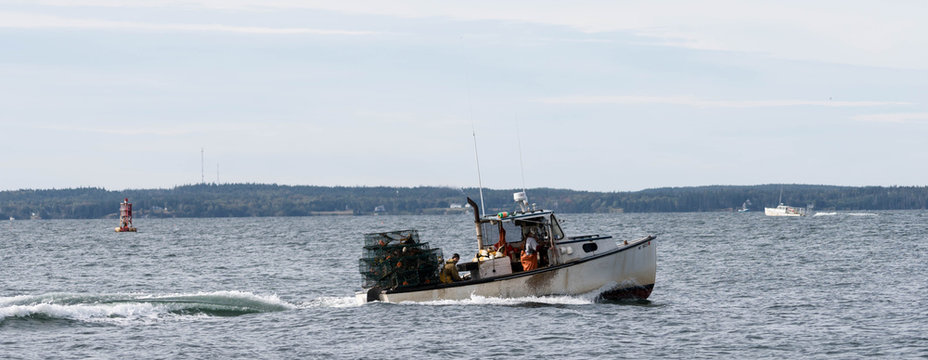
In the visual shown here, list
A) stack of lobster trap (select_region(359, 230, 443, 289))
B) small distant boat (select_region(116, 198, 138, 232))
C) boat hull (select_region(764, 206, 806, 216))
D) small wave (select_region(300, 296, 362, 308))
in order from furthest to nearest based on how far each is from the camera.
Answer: boat hull (select_region(764, 206, 806, 216)) → small distant boat (select_region(116, 198, 138, 232)) → small wave (select_region(300, 296, 362, 308)) → stack of lobster trap (select_region(359, 230, 443, 289))

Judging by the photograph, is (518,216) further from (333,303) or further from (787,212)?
→ (787,212)

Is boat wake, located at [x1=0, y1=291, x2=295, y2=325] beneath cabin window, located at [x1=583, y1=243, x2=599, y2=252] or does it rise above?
beneath

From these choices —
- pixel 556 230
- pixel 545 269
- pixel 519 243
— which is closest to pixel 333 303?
pixel 519 243

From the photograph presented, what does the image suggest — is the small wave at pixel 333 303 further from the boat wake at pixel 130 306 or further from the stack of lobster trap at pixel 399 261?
the stack of lobster trap at pixel 399 261

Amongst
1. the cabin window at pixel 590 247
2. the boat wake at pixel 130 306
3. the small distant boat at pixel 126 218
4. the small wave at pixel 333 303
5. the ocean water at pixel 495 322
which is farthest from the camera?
the small distant boat at pixel 126 218

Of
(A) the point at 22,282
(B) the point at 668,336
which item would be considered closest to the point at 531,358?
(B) the point at 668,336

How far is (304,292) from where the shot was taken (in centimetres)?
4128

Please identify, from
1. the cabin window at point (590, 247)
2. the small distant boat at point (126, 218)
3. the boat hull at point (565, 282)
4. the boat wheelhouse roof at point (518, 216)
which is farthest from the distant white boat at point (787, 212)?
the boat wheelhouse roof at point (518, 216)

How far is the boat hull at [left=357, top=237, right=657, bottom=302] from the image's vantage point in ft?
101

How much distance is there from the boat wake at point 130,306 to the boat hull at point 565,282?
414cm

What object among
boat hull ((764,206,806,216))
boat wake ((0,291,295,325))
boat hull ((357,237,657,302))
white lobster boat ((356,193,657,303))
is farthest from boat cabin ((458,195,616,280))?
boat hull ((764,206,806,216))

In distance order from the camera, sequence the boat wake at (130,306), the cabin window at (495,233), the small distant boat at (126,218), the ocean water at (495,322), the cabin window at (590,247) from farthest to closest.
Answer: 1. the small distant boat at (126,218)
2. the cabin window at (495,233)
3. the cabin window at (590,247)
4. the boat wake at (130,306)
5. the ocean water at (495,322)

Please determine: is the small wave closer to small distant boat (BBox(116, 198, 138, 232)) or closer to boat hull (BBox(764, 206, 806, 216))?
small distant boat (BBox(116, 198, 138, 232))

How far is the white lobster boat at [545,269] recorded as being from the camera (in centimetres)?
3072
